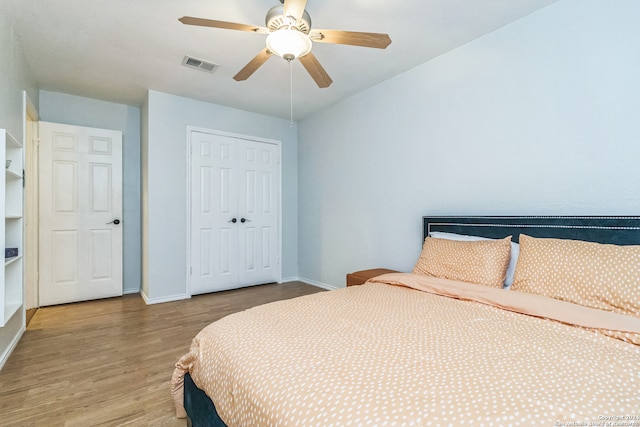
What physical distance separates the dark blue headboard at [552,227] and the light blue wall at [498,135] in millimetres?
96

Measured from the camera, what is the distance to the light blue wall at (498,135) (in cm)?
190

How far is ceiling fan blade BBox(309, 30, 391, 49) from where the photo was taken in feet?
6.03

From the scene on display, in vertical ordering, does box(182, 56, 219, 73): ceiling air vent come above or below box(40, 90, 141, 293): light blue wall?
above

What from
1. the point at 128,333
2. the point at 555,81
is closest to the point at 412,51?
the point at 555,81

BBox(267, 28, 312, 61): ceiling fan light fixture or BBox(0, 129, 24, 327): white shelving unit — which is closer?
BBox(267, 28, 312, 61): ceiling fan light fixture

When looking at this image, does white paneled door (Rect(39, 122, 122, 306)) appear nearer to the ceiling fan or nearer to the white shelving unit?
the white shelving unit

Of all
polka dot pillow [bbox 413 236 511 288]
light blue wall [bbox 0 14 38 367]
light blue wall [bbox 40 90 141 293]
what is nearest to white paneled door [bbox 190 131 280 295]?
light blue wall [bbox 40 90 141 293]

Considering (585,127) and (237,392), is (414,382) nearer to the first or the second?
(237,392)

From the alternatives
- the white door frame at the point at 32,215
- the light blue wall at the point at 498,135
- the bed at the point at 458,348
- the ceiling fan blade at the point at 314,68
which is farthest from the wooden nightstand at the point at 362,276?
the white door frame at the point at 32,215

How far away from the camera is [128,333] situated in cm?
269

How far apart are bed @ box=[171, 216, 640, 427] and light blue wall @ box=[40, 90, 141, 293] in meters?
3.23

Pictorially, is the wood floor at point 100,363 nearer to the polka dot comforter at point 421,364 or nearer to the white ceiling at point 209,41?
the polka dot comforter at point 421,364

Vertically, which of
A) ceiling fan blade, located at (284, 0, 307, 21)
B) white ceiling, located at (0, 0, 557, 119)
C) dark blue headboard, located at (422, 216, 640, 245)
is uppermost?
white ceiling, located at (0, 0, 557, 119)

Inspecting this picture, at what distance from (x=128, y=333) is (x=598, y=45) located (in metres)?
4.23
